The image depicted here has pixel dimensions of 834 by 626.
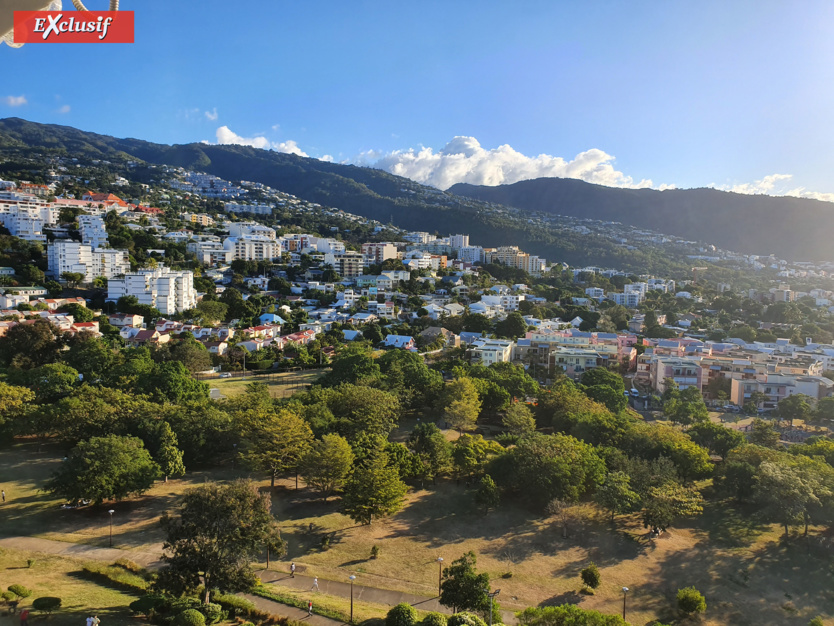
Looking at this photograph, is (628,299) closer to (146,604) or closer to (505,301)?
(505,301)

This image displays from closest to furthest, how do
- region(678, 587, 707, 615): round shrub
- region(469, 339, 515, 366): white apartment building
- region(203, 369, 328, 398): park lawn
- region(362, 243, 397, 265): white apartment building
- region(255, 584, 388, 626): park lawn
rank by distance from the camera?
region(255, 584, 388, 626): park lawn < region(678, 587, 707, 615): round shrub < region(203, 369, 328, 398): park lawn < region(469, 339, 515, 366): white apartment building < region(362, 243, 397, 265): white apartment building

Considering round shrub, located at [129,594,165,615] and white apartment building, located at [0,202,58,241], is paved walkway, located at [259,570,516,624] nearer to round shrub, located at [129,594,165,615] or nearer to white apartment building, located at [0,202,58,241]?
round shrub, located at [129,594,165,615]

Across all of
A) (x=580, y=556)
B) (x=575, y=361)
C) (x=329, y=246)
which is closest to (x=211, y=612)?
(x=580, y=556)

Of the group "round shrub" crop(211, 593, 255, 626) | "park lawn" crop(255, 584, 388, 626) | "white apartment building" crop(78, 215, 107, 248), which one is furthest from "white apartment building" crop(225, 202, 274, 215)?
"round shrub" crop(211, 593, 255, 626)

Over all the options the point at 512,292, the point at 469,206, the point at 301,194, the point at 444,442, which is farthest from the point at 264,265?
the point at 301,194

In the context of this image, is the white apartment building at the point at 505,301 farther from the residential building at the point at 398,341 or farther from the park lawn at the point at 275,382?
the park lawn at the point at 275,382
